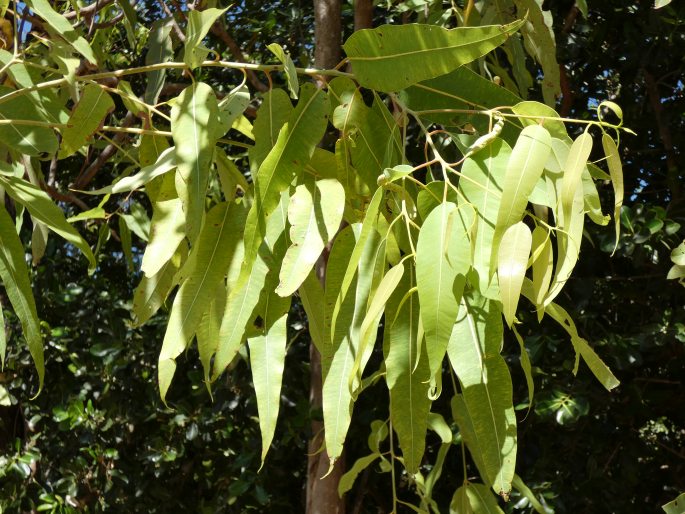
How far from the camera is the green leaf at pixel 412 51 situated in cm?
61

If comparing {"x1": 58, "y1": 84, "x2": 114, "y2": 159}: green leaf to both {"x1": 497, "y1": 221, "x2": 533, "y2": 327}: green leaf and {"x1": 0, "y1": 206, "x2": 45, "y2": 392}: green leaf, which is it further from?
{"x1": 497, "y1": 221, "x2": 533, "y2": 327}: green leaf

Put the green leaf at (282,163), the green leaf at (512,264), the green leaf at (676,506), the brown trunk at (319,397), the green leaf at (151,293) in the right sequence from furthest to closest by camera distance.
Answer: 1. the brown trunk at (319,397)
2. the green leaf at (676,506)
3. the green leaf at (151,293)
4. the green leaf at (282,163)
5. the green leaf at (512,264)

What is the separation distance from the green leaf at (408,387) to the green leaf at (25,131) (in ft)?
1.16

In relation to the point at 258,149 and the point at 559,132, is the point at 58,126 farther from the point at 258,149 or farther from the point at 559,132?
the point at 559,132

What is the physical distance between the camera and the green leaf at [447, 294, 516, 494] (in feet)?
2.01

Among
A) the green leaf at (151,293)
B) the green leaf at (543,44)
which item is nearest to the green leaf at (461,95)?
the green leaf at (151,293)

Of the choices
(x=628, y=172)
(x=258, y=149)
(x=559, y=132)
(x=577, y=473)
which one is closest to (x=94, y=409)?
(x=577, y=473)

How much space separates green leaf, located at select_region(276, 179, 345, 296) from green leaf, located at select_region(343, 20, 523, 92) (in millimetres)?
85

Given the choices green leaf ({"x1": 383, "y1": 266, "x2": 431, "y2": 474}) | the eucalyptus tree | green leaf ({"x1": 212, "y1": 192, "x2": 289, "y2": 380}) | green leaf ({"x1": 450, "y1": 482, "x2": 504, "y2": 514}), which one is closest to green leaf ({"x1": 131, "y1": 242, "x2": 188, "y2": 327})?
the eucalyptus tree

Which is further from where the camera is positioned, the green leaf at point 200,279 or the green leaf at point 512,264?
the green leaf at point 200,279

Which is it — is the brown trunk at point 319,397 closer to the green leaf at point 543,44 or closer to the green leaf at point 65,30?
the green leaf at point 543,44

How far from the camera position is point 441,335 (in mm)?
545

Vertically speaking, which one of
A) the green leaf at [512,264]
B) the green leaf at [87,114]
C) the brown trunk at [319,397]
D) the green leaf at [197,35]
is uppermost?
the green leaf at [197,35]

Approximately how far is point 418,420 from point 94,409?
4.23 feet
